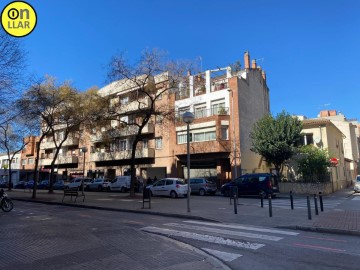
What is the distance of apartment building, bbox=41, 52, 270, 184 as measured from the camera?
32938mm

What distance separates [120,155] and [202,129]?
44.7 feet

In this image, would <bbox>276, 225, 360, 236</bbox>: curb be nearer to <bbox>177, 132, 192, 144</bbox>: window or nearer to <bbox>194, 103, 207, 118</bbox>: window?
<bbox>194, 103, 207, 118</bbox>: window

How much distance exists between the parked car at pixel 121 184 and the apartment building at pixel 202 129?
405 centimetres

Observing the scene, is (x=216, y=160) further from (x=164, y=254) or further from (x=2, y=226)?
(x=164, y=254)

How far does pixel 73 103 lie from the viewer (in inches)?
1147

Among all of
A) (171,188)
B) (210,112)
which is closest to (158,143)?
(210,112)

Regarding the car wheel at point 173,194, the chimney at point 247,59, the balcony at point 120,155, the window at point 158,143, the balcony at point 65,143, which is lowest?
the car wheel at point 173,194

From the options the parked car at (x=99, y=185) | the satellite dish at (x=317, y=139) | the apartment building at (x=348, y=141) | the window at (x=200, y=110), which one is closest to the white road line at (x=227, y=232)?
the window at (x=200, y=110)

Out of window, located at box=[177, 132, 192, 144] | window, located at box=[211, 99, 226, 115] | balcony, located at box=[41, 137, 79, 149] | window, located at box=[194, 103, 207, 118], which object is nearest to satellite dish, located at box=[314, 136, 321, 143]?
window, located at box=[211, 99, 226, 115]

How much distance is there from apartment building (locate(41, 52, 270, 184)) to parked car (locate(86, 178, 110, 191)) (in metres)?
4.22

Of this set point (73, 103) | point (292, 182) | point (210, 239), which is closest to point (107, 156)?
point (73, 103)

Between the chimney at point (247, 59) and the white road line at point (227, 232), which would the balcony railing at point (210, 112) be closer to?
the chimney at point (247, 59)

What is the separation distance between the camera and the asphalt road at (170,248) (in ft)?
20.2

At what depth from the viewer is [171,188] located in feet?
84.3
